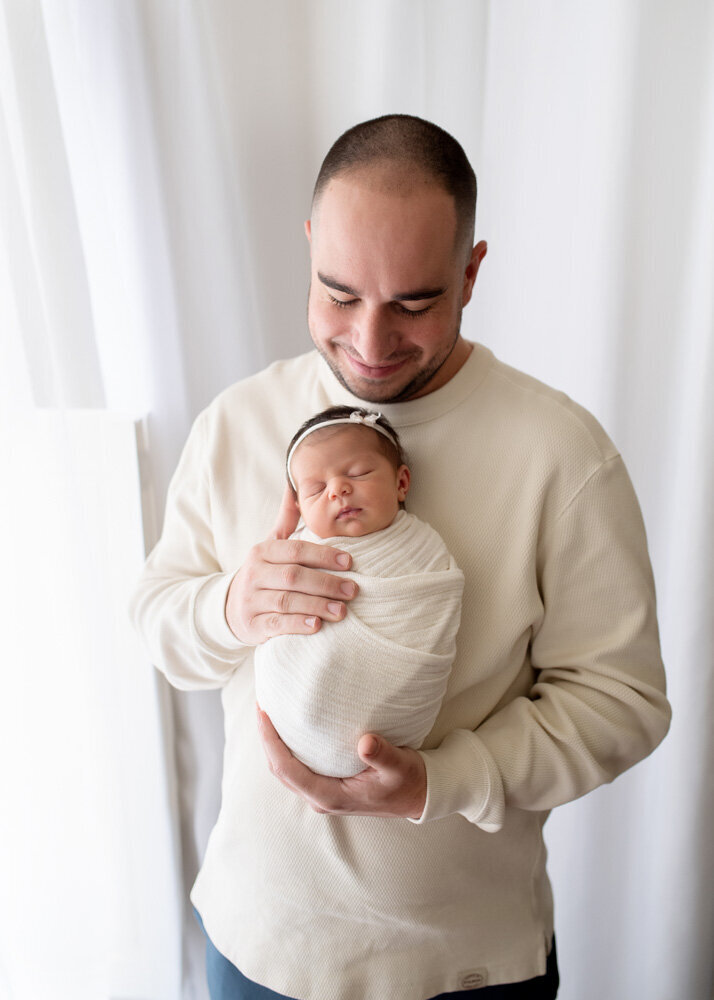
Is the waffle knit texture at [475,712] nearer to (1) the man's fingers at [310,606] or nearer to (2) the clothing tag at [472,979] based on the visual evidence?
(2) the clothing tag at [472,979]

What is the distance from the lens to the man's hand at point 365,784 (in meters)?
0.98

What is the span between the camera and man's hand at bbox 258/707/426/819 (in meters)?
0.98

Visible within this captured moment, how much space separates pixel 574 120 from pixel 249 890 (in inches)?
53.6

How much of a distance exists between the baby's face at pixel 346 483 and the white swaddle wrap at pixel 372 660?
0.08ft

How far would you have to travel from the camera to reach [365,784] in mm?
993

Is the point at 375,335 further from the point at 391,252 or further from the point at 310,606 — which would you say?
the point at 310,606

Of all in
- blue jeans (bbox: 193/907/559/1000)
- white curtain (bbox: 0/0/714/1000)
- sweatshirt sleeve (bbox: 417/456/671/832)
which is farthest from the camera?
white curtain (bbox: 0/0/714/1000)

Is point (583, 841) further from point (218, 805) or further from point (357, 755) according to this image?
point (357, 755)

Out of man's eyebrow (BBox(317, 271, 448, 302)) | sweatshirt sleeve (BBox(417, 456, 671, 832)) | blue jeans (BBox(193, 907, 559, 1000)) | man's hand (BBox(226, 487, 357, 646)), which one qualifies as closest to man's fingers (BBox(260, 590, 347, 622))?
man's hand (BBox(226, 487, 357, 646))

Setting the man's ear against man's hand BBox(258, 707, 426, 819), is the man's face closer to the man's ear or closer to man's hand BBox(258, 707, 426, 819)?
the man's ear

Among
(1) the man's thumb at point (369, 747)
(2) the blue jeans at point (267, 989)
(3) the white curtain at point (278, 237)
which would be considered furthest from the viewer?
(3) the white curtain at point (278, 237)

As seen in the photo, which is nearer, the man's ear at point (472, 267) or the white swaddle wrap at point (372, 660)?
the white swaddle wrap at point (372, 660)

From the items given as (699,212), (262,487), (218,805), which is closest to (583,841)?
(218,805)

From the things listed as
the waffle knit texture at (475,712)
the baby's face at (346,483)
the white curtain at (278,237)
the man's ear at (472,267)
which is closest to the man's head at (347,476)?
the baby's face at (346,483)
